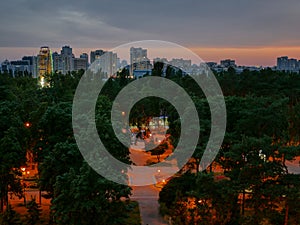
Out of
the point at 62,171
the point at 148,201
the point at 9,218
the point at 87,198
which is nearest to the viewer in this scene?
the point at 87,198

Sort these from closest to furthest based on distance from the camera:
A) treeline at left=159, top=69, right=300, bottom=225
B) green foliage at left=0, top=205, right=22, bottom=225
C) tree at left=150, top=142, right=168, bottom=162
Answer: treeline at left=159, top=69, right=300, bottom=225 < green foliage at left=0, top=205, right=22, bottom=225 < tree at left=150, top=142, right=168, bottom=162

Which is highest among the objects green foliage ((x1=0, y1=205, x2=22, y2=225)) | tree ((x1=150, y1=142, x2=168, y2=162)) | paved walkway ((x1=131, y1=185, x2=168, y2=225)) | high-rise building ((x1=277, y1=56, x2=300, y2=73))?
high-rise building ((x1=277, y1=56, x2=300, y2=73))

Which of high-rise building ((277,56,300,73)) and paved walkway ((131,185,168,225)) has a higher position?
high-rise building ((277,56,300,73))

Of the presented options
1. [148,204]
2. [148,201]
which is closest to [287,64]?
[148,201]

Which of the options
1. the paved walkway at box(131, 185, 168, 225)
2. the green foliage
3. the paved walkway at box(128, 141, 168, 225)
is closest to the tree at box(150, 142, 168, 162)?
the paved walkway at box(128, 141, 168, 225)

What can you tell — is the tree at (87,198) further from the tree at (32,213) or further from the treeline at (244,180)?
the tree at (32,213)

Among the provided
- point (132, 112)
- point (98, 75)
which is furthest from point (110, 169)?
point (98, 75)

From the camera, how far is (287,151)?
8.84 meters

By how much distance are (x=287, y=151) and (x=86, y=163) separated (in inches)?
176

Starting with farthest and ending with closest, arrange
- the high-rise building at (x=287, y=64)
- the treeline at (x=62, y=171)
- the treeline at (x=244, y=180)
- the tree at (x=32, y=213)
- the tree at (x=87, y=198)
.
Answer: the high-rise building at (x=287, y=64), the tree at (x=32, y=213), the treeline at (x=244, y=180), the treeline at (x=62, y=171), the tree at (x=87, y=198)

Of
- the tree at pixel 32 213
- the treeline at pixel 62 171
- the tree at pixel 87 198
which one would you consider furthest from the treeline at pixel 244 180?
the tree at pixel 32 213

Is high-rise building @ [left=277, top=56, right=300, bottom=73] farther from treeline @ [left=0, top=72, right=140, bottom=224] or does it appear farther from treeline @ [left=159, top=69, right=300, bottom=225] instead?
treeline @ [left=0, top=72, right=140, bottom=224]

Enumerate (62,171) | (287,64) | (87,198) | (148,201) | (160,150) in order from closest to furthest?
(87,198), (62,171), (148,201), (160,150), (287,64)

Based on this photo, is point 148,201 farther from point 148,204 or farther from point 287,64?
point 287,64
